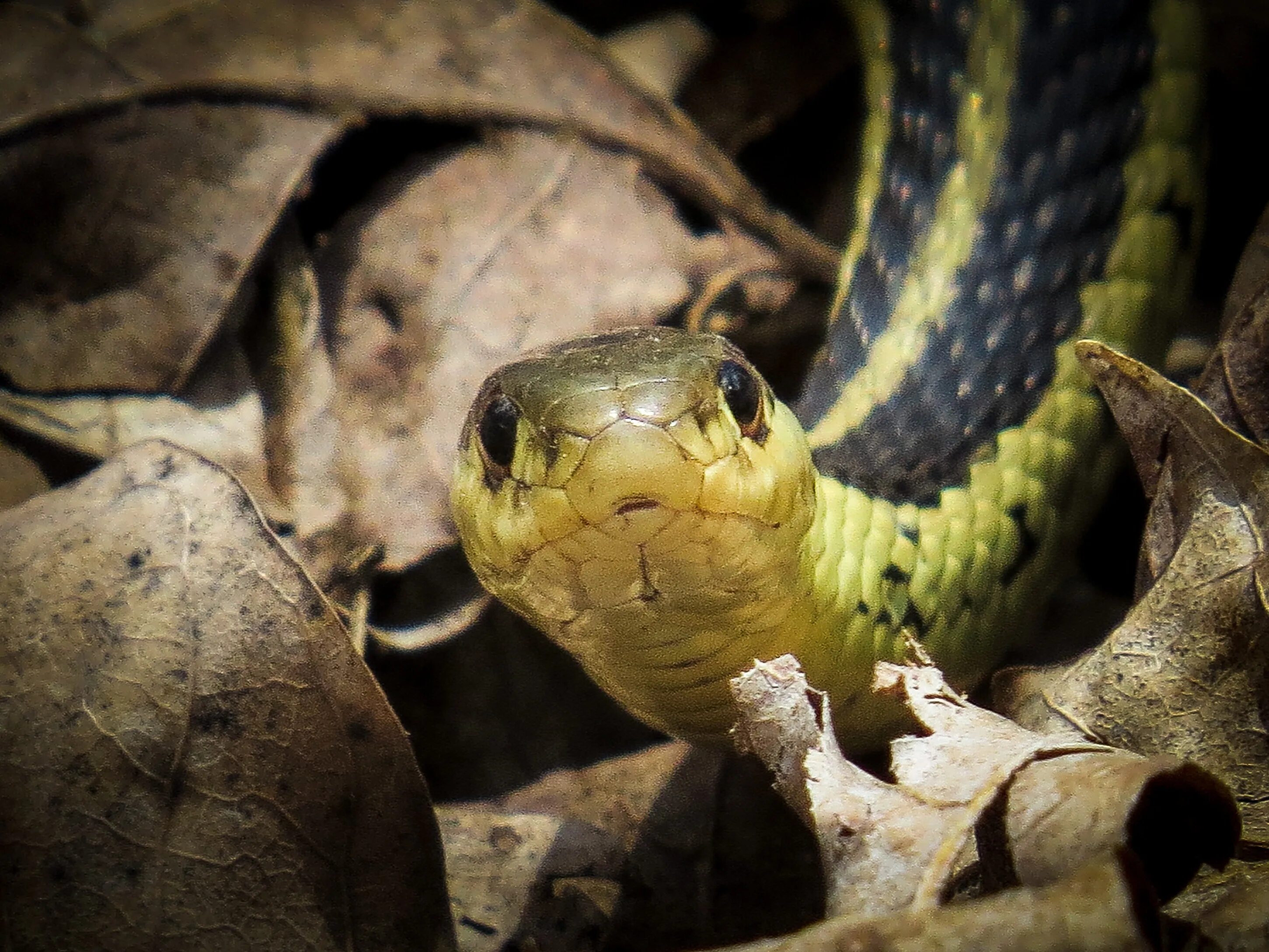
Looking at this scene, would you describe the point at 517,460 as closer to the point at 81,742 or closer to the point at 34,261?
the point at 81,742

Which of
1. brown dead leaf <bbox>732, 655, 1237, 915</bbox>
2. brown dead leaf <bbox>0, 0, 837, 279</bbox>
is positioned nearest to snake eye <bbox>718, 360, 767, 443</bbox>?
brown dead leaf <bbox>732, 655, 1237, 915</bbox>

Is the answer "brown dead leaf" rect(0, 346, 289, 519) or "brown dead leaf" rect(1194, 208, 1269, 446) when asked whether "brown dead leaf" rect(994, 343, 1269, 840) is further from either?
"brown dead leaf" rect(0, 346, 289, 519)

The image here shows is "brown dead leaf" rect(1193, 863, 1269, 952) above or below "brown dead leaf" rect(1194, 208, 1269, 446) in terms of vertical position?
below

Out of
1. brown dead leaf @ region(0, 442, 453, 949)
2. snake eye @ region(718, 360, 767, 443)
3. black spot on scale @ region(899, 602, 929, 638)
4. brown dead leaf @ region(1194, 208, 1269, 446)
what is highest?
brown dead leaf @ region(1194, 208, 1269, 446)

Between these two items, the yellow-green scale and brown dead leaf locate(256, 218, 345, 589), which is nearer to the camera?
the yellow-green scale

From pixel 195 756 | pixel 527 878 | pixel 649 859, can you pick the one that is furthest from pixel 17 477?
pixel 649 859

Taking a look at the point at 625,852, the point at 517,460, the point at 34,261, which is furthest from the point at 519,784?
the point at 34,261
